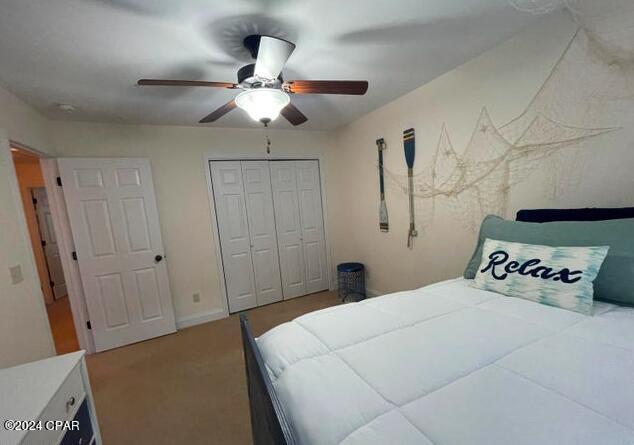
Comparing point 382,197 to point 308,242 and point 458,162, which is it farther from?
point 308,242

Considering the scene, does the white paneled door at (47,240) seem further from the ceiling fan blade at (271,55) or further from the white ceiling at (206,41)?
the ceiling fan blade at (271,55)

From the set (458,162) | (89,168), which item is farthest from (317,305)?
(89,168)

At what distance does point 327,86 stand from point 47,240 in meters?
5.39

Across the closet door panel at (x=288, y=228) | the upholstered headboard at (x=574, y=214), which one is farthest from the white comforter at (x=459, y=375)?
the closet door panel at (x=288, y=228)

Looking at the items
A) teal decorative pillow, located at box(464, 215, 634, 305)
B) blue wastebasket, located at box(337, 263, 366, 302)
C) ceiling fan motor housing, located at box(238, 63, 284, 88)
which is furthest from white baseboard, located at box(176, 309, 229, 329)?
teal decorative pillow, located at box(464, 215, 634, 305)

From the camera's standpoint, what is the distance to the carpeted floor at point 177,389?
1681 millimetres

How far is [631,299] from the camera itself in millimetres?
1170

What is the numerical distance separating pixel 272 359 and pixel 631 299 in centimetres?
161

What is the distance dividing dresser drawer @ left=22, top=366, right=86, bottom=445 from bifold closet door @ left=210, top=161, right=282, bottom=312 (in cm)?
221

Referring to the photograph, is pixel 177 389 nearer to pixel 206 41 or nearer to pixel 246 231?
pixel 246 231

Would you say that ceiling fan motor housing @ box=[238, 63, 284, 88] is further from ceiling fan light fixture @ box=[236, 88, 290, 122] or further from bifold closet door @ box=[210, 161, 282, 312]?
bifold closet door @ box=[210, 161, 282, 312]

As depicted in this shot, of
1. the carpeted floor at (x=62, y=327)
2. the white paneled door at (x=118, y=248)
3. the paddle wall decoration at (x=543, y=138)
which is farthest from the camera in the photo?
the carpeted floor at (x=62, y=327)

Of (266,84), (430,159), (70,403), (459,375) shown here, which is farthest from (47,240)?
(459,375)

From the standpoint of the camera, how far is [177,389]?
2068 millimetres
